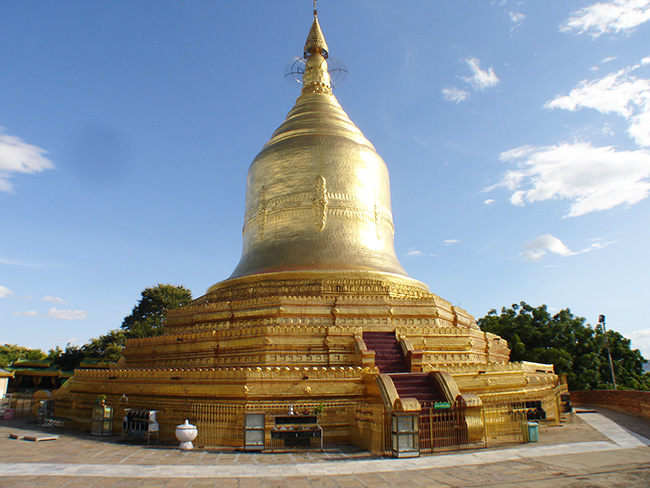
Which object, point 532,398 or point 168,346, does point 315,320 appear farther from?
point 532,398

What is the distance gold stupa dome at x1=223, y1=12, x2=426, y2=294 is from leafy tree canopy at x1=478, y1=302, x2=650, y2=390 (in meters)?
14.5

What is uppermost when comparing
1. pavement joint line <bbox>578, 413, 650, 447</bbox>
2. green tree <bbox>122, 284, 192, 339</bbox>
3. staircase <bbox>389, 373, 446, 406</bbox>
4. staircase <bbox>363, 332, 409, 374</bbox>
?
green tree <bbox>122, 284, 192, 339</bbox>

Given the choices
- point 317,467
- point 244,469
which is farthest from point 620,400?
point 244,469

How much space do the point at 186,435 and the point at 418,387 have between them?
567 cm

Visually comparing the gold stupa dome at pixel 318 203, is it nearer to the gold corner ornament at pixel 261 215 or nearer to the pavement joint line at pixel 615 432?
the gold corner ornament at pixel 261 215

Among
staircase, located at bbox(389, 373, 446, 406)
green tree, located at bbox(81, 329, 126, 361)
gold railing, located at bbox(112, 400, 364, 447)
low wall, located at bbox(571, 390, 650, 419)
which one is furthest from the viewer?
green tree, located at bbox(81, 329, 126, 361)

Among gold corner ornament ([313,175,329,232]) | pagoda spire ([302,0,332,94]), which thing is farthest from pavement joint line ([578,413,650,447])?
pagoda spire ([302,0,332,94])

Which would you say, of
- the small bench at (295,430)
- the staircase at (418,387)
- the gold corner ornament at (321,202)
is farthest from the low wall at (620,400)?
the gold corner ornament at (321,202)

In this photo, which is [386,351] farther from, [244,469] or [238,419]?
[244,469]

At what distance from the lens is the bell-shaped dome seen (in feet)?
65.4

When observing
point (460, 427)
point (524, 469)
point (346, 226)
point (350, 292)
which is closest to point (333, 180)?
point (346, 226)

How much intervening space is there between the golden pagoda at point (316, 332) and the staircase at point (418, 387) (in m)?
0.03

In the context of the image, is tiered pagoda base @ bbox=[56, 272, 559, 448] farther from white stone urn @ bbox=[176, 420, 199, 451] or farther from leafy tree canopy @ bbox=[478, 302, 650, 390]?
leafy tree canopy @ bbox=[478, 302, 650, 390]

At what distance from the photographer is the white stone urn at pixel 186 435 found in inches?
414
